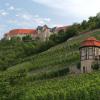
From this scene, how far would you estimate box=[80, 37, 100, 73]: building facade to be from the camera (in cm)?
5969

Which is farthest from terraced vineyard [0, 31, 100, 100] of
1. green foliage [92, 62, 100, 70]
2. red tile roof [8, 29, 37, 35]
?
red tile roof [8, 29, 37, 35]

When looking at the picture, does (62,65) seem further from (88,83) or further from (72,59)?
(88,83)

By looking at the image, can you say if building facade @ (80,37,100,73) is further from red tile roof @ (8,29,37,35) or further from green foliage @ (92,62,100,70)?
red tile roof @ (8,29,37,35)

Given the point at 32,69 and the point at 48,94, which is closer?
the point at 48,94

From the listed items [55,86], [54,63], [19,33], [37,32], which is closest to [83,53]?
[54,63]

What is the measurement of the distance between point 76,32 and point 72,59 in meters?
45.7

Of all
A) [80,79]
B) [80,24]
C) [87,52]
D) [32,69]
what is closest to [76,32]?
[80,24]

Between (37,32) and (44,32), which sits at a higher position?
(37,32)

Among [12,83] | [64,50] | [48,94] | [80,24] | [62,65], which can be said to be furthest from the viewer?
[80,24]

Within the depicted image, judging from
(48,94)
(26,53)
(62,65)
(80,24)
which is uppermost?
(80,24)

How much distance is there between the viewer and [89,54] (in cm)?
6075

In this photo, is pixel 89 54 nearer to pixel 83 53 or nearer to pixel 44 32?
pixel 83 53

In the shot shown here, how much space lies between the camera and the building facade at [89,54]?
196 feet

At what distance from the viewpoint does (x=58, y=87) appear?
49.5 metres
